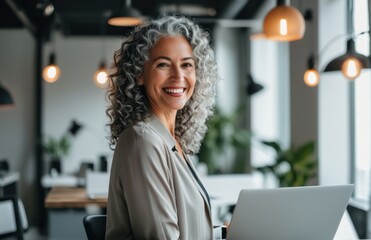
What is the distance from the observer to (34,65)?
9812 millimetres

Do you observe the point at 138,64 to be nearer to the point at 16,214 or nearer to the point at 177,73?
the point at 177,73

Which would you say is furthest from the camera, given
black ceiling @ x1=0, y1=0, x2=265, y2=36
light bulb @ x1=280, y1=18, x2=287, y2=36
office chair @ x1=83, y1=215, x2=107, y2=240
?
black ceiling @ x1=0, y1=0, x2=265, y2=36

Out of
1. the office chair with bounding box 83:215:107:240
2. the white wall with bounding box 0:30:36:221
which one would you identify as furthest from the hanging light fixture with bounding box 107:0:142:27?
the white wall with bounding box 0:30:36:221

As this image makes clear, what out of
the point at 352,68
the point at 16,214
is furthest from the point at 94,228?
the point at 16,214

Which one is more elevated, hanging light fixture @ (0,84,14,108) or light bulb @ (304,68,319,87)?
light bulb @ (304,68,319,87)

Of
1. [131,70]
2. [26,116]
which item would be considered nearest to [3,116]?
[26,116]

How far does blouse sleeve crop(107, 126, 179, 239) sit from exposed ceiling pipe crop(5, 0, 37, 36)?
20.6 feet

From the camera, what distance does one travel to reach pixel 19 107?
9711 millimetres

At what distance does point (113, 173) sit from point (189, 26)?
565 mm

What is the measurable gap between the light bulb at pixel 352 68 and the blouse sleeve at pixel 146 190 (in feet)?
7.31

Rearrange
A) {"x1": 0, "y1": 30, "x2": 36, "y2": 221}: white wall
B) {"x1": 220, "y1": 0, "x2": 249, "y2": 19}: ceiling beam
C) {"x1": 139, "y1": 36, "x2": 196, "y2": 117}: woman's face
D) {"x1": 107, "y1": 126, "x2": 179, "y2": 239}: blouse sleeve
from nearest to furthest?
{"x1": 107, "y1": 126, "x2": 179, "y2": 239}: blouse sleeve
{"x1": 139, "y1": 36, "x2": 196, "y2": 117}: woman's face
{"x1": 220, "y1": 0, "x2": 249, "y2": 19}: ceiling beam
{"x1": 0, "y1": 30, "x2": 36, "y2": 221}: white wall

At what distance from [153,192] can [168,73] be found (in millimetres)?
411

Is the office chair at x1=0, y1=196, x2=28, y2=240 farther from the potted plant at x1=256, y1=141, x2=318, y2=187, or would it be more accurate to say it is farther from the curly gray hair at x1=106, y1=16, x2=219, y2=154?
the curly gray hair at x1=106, y1=16, x2=219, y2=154

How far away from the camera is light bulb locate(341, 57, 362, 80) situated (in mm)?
3703
